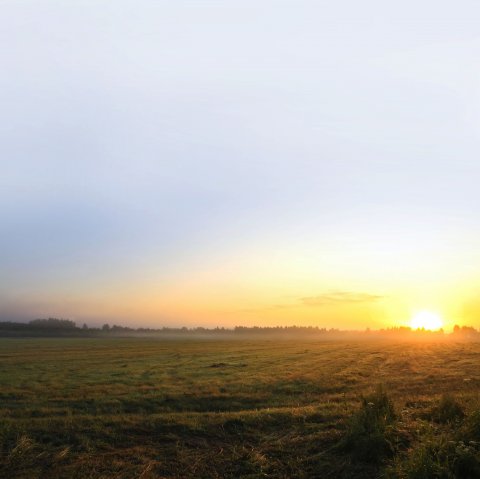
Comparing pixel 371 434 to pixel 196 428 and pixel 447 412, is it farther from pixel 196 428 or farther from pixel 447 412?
pixel 196 428

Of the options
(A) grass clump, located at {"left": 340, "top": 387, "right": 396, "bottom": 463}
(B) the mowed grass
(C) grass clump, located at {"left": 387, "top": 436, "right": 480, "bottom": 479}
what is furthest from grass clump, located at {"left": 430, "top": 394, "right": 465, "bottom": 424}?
(C) grass clump, located at {"left": 387, "top": 436, "right": 480, "bottom": 479}

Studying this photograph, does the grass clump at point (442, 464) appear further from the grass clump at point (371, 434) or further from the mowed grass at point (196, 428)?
the grass clump at point (371, 434)

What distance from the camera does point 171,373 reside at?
123 feet

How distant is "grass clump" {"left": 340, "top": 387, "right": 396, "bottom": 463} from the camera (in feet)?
40.0

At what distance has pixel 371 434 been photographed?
500 inches

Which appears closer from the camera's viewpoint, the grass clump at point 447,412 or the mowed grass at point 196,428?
the mowed grass at point 196,428

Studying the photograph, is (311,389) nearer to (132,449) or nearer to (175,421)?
(175,421)

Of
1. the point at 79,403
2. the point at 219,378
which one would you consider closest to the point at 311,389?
the point at 219,378

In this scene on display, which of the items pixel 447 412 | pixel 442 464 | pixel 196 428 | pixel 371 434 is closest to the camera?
pixel 442 464

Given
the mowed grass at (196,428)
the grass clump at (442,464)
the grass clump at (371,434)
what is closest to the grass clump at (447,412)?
the mowed grass at (196,428)

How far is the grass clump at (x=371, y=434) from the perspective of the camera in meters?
12.2

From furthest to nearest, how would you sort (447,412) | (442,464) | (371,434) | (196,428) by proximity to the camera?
(196,428) < (447,412) < (371,434) < (442,464)

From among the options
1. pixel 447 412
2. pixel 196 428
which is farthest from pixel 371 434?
pixel 196 428

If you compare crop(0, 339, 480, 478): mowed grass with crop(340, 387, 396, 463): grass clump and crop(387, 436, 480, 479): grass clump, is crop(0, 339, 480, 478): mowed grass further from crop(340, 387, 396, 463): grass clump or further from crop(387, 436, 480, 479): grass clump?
crop(387, 436, 480, 479): grass clump
